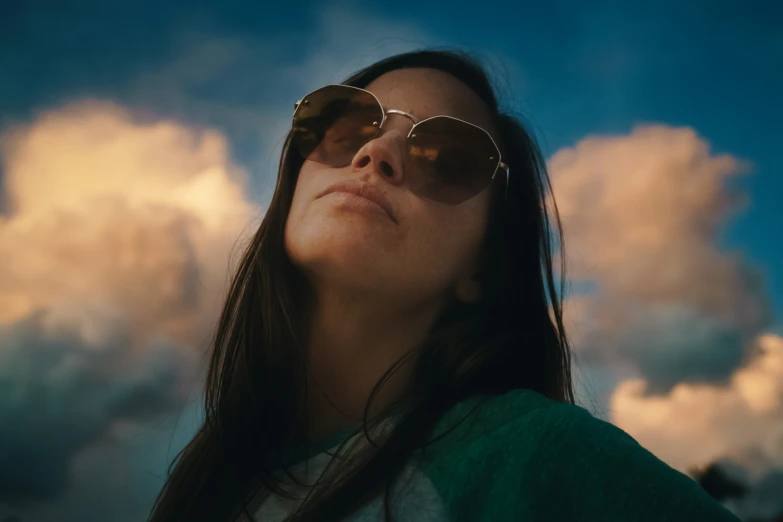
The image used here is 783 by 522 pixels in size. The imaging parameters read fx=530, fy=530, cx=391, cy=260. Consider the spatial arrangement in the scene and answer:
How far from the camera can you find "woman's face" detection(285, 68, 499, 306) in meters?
2.12

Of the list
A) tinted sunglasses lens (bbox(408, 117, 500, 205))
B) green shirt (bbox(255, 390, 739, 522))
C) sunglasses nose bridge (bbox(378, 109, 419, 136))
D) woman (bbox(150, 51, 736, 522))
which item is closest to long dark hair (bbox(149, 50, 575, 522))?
woman (bbox(150, 51, 736, 522))

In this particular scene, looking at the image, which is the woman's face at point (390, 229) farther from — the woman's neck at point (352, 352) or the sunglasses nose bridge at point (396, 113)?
the woman's neck at point (352, 352)

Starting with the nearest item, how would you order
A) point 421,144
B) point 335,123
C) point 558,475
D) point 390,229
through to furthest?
point 558,475 < point 390,229 < point 421,144 < point 335,123

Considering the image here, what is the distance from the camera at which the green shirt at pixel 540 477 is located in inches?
48.1

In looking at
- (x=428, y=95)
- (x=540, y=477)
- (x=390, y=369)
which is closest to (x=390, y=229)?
(x=390, y=369)

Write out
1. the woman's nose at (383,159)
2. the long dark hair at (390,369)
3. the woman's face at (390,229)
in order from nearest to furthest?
the long dark hair at (390,369) → the woman's face at (390,229) → the woman's nose at (383,159)

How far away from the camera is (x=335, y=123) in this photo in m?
2.47

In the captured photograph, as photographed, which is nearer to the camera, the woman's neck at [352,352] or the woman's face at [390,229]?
the woman's face at [390,229]

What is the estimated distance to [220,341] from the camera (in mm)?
2684

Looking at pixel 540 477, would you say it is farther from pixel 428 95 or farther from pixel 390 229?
pixel 428 95

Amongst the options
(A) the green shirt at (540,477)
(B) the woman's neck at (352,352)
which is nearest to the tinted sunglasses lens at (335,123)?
(B) the woman's neck at (352,352)

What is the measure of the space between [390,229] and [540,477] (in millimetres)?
1121

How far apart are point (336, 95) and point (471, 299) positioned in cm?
115

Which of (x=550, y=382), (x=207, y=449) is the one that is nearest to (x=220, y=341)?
(x=207, y=449)
